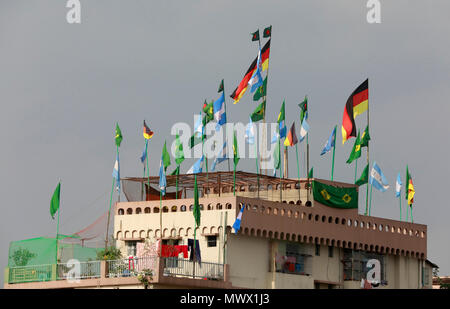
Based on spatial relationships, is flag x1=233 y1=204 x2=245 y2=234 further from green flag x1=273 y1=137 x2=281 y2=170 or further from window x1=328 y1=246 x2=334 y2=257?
window x1=328 y1=246 x2=334 y2=257

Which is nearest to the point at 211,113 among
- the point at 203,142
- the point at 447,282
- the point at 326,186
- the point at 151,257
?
the point at 203,142

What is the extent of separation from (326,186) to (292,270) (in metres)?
5.46

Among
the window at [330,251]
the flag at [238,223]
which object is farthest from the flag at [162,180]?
the window at [330,251]

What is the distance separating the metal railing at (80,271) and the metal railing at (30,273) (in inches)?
27.8

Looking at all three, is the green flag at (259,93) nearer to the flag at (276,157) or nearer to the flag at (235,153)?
the flag at (276,157)

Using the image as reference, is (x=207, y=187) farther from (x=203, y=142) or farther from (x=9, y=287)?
(x=9, y=287)

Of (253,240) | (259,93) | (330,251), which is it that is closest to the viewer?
(253,240)

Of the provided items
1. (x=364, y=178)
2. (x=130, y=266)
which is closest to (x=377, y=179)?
(x=364, y=178)

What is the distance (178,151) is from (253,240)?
24.5 feet

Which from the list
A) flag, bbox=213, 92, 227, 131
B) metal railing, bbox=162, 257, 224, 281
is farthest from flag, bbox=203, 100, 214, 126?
metal railing, bbox=162, 257, 224, 281

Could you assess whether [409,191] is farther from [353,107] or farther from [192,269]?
[192,269]

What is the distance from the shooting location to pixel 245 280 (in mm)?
70625

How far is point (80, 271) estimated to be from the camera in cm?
7025

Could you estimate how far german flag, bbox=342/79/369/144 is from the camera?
251 feet
